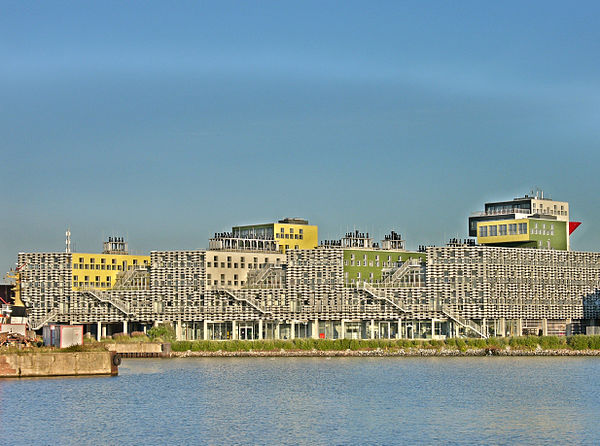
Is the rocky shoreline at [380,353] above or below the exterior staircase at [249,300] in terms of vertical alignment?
below

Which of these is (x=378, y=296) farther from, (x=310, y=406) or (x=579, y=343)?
(x=310, y=406)

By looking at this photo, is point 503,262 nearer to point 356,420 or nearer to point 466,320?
point 466,320

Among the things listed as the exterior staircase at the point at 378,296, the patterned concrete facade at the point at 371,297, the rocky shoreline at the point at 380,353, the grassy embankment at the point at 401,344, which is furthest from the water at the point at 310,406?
the exterior staircase at the point at 378,296

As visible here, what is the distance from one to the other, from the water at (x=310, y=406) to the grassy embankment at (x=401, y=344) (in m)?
27.8

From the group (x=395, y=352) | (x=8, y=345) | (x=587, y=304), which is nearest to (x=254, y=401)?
(x=8, y=345)

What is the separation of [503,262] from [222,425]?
106 metres

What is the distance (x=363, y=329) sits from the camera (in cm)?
18600

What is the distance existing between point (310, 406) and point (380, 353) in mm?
72529

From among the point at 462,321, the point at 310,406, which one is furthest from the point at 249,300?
the point at 310,406

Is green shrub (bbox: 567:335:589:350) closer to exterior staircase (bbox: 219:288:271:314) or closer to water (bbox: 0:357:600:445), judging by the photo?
water (bbox: 0:357:600:445)

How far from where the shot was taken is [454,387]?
10938cm

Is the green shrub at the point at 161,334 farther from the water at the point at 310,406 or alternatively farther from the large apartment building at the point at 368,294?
the water at the point at 310,406

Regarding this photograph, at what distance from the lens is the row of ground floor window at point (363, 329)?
591 feet

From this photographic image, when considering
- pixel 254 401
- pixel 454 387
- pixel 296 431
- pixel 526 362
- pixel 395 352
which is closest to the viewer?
pixel 296 431
